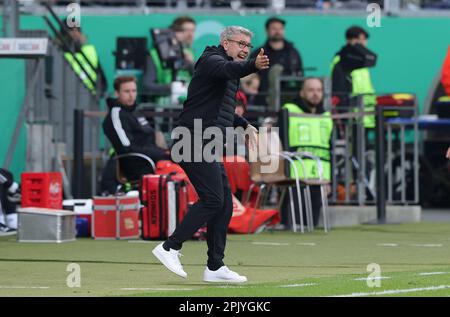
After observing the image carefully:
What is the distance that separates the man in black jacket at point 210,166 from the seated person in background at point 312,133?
6618 mm

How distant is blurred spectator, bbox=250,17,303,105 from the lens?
2122 cm

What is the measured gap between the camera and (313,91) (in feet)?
60.3

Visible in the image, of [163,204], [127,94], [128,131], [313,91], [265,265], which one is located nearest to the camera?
[265,265]

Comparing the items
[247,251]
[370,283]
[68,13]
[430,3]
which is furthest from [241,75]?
[430,3]

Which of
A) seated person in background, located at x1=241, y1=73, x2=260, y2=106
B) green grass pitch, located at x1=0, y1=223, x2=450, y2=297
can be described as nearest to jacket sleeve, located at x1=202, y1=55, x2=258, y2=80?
green grass pitch, located at x1=0, y1=223, x2=450, y2=297

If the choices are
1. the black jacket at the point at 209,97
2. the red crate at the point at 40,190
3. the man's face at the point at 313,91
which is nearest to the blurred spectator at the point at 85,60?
the man's face at the point at 313,91

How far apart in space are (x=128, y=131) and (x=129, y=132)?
35 mm

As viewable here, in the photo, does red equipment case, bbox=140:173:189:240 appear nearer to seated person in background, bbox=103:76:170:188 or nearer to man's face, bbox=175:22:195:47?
seated person in background, bbox=103:76:170:188

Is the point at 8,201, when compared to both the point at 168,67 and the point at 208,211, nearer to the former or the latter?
the point at 168,67

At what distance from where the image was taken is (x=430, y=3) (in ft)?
77.5

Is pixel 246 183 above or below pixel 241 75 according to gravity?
below

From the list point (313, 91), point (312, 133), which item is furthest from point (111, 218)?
point (313, 91)

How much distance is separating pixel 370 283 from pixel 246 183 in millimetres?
7578
